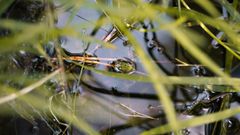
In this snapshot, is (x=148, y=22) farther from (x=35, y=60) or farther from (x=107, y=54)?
(x=35, y=60)

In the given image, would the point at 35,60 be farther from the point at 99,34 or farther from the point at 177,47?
the point at 177,47

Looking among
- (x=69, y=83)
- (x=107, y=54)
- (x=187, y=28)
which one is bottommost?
(x=69, y=83)

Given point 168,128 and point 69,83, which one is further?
point 69,83

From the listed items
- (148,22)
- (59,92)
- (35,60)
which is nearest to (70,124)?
(59,92)

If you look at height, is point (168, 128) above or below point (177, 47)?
below

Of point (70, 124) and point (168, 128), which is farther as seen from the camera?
point (70, 124)

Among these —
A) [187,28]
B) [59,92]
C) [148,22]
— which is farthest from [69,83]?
[187,28]
